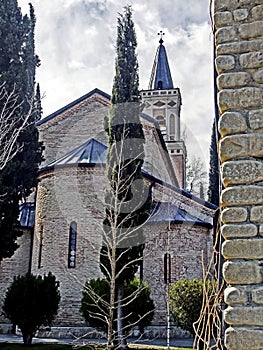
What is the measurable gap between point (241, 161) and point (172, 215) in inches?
460

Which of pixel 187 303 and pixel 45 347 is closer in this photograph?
pixel 187 303

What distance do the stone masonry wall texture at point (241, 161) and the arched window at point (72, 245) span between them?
11660 mm

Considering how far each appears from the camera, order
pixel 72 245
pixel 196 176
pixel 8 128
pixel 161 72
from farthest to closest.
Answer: pixel 196 176 → pixel 161 72 → pixel 72 245 → pixel 8 128

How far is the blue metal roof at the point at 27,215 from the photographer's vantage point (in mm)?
15536

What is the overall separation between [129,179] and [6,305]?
496 cm

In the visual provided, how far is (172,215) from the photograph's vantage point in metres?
14.5

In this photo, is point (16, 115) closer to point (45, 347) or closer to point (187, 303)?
point (45, 347)

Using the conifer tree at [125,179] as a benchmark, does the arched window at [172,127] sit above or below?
above

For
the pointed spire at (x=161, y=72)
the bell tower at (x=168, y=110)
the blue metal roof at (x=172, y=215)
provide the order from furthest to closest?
the pointed spire at (x=161, y=72) < the bell tower at (x=168, y=110) < the blue metal roof at (x=172, y=215)

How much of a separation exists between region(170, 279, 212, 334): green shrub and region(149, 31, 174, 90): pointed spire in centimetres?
1924

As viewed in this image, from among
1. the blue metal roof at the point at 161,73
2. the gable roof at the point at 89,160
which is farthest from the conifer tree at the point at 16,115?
the blue metal roof at the point at 161,73

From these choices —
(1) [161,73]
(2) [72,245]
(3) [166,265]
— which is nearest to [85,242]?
(2) [72,245]

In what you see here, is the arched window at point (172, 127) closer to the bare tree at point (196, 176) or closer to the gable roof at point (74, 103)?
the bare tree at point (196, 176)

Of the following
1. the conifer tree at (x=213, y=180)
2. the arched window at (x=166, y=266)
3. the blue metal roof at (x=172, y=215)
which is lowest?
the arched window at (x=166, y=266)
